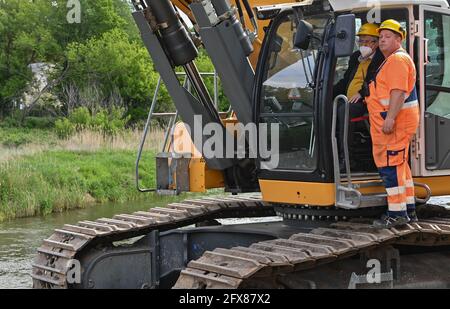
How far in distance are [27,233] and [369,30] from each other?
8.83 meters

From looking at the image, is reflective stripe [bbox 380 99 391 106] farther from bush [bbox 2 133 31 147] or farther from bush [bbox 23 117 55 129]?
bush [bbox 23 117 55 129]

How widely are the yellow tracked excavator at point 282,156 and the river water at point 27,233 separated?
10.5 ft

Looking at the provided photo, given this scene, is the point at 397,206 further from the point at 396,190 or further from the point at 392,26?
the point at 392,26

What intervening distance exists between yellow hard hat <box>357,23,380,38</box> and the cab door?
0.36 metres

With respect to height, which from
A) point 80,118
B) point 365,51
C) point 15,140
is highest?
point 365,51

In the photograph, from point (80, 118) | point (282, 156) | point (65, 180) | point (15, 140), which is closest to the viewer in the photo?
point (282, 156)

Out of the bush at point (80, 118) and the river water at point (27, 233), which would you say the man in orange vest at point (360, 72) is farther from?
the bush at point (80, 118)

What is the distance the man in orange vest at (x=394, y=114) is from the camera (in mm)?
5812

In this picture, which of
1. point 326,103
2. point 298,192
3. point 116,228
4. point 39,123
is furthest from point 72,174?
point 39,123

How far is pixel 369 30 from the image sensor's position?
6074 mm

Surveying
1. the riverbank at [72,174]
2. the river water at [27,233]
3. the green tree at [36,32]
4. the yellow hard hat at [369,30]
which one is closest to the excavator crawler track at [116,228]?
the yellow hard hat at [369,30]

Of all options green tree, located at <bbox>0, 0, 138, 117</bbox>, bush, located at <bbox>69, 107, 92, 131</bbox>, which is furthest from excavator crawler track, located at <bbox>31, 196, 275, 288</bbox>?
green tree, located at <bbox>0, 0, 138, 117</bbox>

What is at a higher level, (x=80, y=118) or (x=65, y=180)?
(x=65, y=180)
